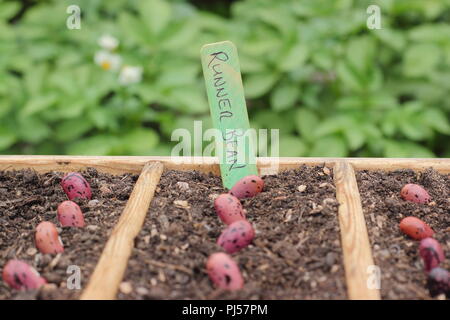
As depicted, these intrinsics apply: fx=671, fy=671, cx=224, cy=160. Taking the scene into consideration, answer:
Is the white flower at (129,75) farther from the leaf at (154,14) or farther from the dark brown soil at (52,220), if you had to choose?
the dark brown soil at (52,220)

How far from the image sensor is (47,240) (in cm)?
124

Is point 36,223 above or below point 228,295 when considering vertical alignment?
above

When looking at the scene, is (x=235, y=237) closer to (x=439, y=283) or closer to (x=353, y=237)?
(x=353, y=237)

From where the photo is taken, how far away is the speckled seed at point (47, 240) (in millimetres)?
1243

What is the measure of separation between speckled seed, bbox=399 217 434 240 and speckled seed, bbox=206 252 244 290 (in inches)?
14.8

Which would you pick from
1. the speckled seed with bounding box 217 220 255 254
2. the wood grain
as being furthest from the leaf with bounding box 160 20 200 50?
the speckled seed with bounding box 217 220 255 254

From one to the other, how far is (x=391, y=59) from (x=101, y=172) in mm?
1855

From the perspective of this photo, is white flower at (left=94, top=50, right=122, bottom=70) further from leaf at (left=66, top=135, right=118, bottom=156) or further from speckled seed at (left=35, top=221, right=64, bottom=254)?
speckled seed at (left=35, top=221, right=64, bottom=254)

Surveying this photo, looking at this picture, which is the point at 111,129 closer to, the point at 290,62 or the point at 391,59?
the point at 290,62

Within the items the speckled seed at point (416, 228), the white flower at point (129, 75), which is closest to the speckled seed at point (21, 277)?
the speckled seed at point (416, 228)

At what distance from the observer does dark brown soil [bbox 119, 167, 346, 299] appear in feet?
3.68

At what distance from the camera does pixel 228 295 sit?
109 centimetres

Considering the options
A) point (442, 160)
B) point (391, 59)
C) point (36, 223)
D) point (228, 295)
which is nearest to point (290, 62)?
point (391, 59)
